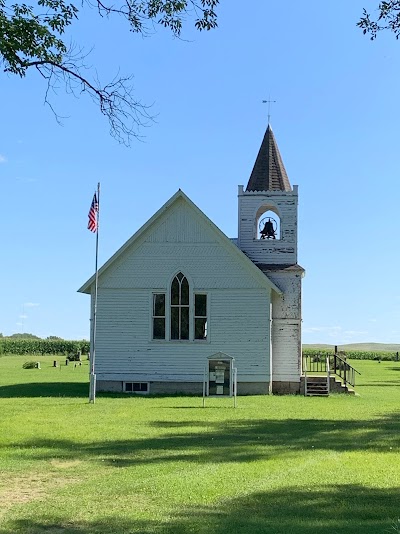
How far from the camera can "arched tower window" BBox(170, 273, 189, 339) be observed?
2945 cm

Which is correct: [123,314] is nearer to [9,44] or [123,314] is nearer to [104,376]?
[104,376]

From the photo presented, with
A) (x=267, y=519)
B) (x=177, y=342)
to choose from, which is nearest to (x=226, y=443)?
(x=267, y=519)

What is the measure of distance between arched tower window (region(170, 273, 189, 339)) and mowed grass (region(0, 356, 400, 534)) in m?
6.96

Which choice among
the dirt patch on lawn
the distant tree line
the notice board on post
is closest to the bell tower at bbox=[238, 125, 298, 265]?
the notice board on post

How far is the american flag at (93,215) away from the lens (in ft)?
83.5

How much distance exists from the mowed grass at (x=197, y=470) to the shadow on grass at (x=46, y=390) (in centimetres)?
563

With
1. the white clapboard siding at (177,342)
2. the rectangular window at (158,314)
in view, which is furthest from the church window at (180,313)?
the white clapboard siding at (177,342)

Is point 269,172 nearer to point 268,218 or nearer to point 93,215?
point 268,218

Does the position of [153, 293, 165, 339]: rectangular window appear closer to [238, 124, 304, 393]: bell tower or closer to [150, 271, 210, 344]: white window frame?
[150, 271, 210, 344]: white window frame

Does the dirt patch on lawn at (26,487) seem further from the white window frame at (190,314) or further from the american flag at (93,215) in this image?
the white window frame at (190,314)

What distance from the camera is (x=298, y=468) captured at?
12.1 m

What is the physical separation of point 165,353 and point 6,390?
6986mm

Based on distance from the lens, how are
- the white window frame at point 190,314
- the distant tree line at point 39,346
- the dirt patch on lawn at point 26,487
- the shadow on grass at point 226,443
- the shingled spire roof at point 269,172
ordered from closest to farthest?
the dirt patch on lawn at point 26,487
the shadow on grass at point 226,443
the white window frame at point 190,314
the shingled spire roof at point 269,172
the distant tree line at point 39,346

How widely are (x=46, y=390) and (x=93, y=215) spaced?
8919mm
